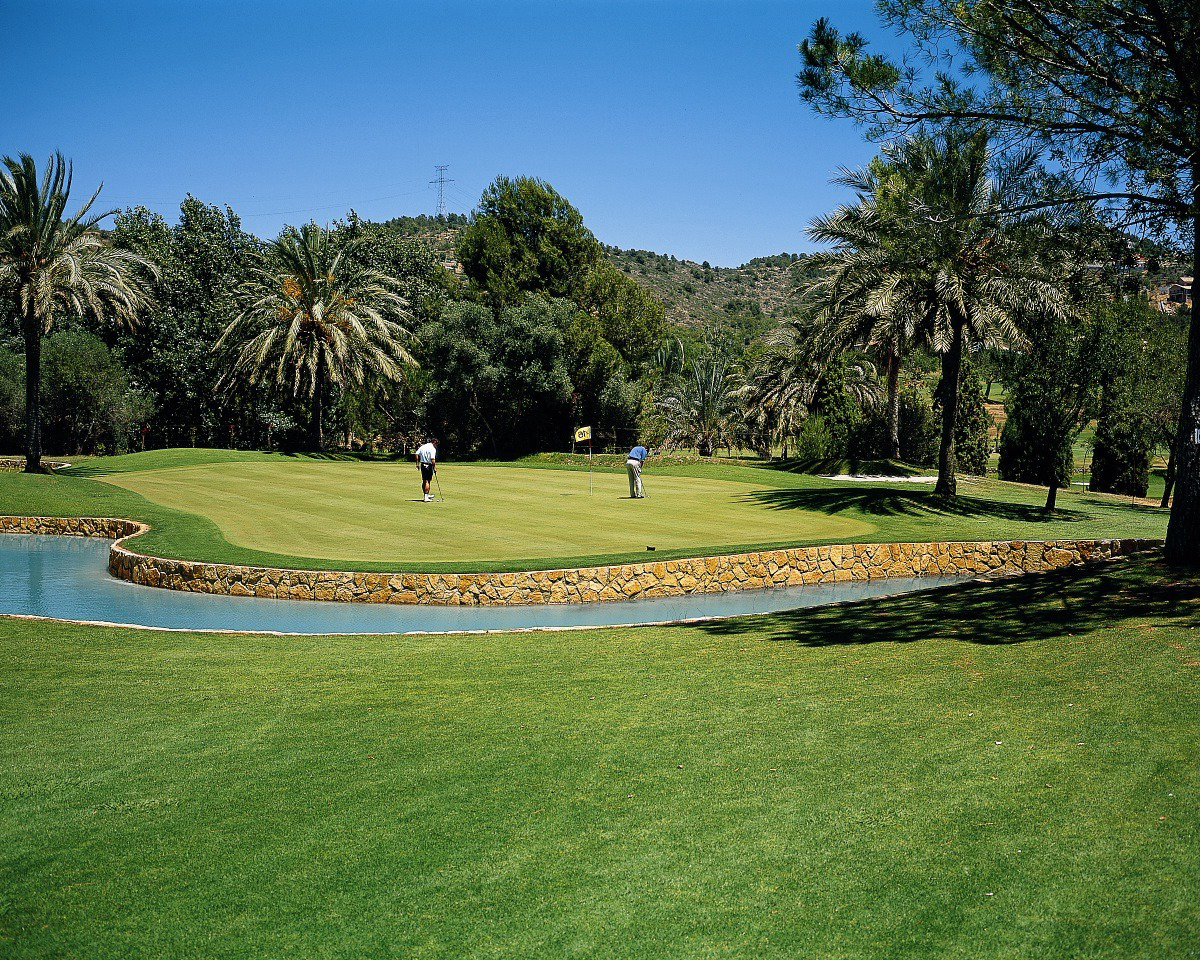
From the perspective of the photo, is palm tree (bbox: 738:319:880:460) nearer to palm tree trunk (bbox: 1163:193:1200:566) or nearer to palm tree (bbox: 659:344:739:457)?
palm tree (bbox: 659:344:739:457)

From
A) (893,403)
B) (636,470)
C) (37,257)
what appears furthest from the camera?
(893,403)

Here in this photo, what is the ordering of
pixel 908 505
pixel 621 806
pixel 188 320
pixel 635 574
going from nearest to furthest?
1. pixel 621 806
2. pixel 635 574
3. pixel 908 505
4. pixel 188 320

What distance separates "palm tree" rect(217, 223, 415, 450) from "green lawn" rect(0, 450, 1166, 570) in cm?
1253

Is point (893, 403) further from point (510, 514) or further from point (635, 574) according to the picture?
point (635, 574)

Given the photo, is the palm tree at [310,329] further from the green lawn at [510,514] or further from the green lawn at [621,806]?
the green lawn at [621,806]

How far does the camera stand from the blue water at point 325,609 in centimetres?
1595

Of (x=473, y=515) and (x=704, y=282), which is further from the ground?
(x=704, y=282)

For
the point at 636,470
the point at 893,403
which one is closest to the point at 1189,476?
the point at 636,470

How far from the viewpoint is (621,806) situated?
647 centimetres

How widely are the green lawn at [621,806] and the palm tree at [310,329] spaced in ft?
138

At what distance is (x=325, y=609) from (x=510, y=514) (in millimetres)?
8867

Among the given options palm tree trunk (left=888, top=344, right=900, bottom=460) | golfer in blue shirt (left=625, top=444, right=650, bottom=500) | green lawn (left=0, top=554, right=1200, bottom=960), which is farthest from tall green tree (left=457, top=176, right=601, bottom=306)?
green lawn (left=0, top=554, right=1200, bottom=960)

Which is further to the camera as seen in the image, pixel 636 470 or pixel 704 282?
pixel 704 282

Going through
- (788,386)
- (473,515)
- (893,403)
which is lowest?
(473,515)
